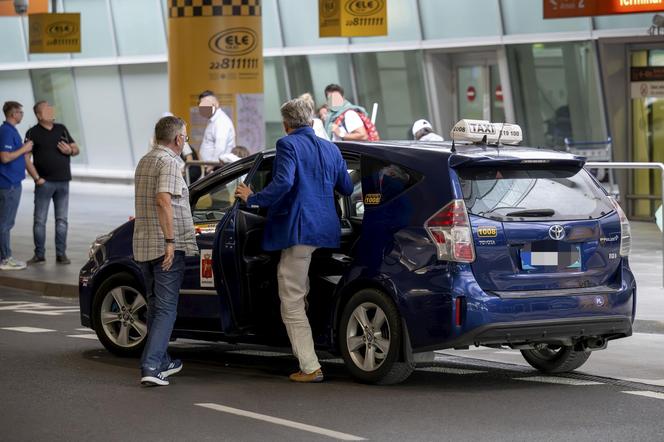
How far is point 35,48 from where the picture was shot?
28812mm

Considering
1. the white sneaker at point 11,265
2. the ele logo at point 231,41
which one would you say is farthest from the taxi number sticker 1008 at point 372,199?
the white sneaker at point 11,265

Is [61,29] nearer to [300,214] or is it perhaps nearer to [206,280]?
[206,280]

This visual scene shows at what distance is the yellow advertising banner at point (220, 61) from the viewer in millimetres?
17703

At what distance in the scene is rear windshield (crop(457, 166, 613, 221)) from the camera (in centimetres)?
899

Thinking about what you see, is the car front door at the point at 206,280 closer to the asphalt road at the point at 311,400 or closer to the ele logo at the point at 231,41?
the asphalt road at the point at 311,400

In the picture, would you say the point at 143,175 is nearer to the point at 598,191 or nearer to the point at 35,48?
the point at 598,191

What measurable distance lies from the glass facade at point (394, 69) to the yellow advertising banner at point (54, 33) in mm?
4965

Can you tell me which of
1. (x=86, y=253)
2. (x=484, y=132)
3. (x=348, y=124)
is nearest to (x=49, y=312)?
(x=348, y=124)

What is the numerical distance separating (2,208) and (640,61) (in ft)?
34.2

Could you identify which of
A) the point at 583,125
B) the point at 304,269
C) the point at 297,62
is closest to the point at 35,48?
the point at 297,62

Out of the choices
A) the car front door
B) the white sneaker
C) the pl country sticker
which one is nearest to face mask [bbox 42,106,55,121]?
the white sneaker

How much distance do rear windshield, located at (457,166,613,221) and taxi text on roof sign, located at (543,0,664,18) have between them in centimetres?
900

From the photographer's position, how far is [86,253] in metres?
19.3

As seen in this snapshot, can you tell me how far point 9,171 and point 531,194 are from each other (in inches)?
382
